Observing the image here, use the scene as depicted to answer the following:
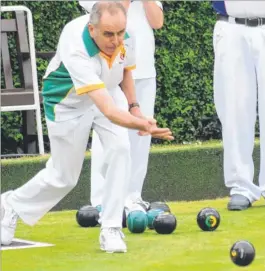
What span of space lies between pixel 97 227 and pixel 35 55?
289 centimetres

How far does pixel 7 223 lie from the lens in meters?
7.79

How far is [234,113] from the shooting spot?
9695 mm

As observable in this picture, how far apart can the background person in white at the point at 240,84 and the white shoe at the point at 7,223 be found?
2258 mm

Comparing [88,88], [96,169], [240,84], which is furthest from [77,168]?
[240,84]

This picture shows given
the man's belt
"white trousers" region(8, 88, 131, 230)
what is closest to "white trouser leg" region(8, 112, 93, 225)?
"white trousers" region(8, 88, 131, 230)

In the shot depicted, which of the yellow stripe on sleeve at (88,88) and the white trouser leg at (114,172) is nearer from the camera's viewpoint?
the yellow stripe on sleeve at (88,88)

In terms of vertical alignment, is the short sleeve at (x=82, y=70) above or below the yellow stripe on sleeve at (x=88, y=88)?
above

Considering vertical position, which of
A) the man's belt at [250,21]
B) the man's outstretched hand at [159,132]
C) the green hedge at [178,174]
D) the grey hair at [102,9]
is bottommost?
the green hedge at [178,174]

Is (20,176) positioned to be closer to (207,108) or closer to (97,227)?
(97,227)

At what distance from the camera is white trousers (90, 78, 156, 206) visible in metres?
8.77

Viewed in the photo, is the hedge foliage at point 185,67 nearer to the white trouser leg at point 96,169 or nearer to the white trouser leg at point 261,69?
the white trouser leg at point 261,69

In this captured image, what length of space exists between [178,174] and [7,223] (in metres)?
3.25

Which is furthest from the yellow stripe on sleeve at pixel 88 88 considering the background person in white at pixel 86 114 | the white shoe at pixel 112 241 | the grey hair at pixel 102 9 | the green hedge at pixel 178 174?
the green hedge at pixel 178 174

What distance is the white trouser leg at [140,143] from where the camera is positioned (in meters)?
8.88
